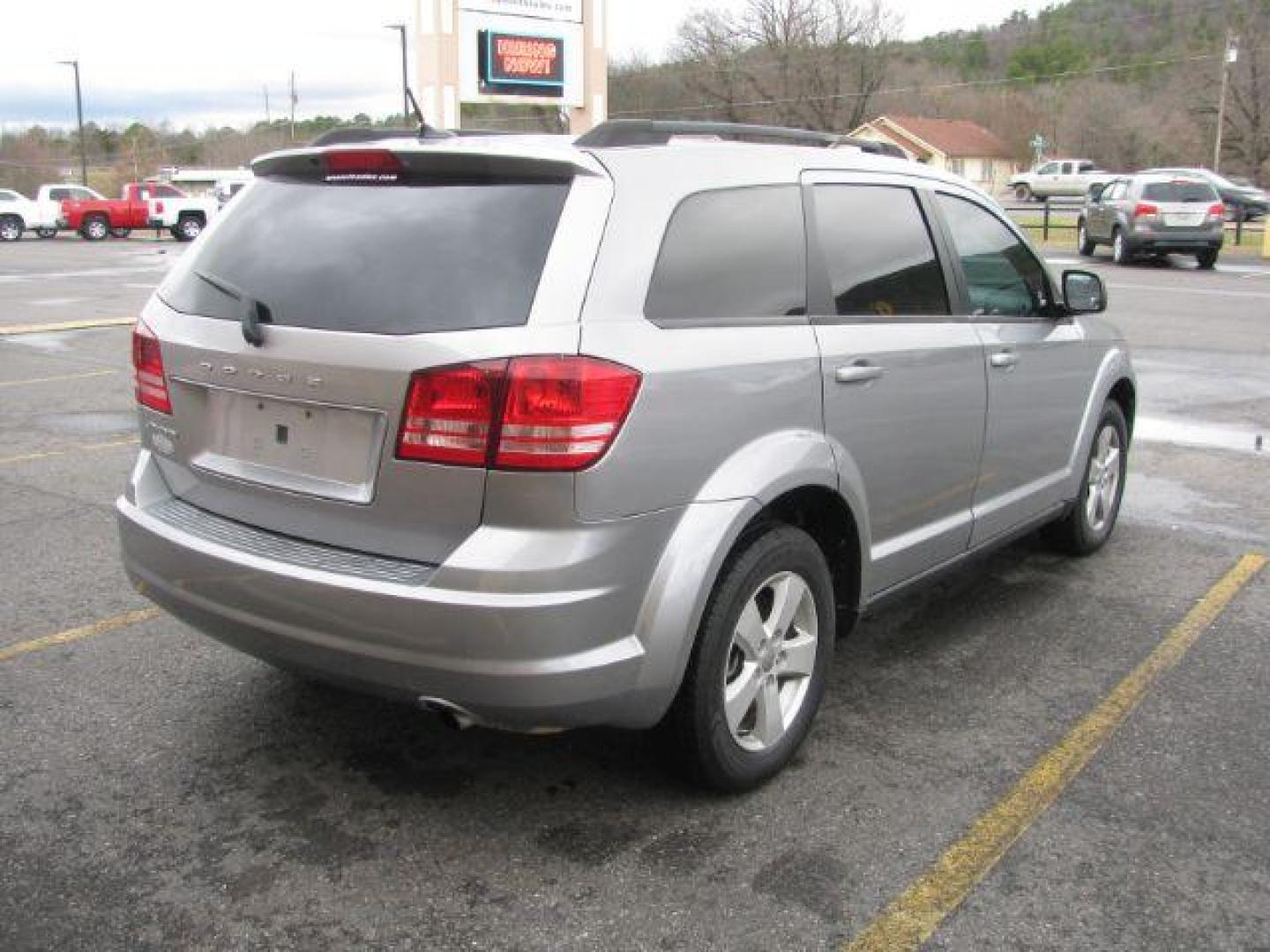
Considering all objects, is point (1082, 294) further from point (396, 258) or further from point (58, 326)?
point (58, 326)

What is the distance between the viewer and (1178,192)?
2333 centimetres

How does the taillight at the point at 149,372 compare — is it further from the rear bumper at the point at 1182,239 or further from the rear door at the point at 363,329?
the rear bumper at the point at 1182,239

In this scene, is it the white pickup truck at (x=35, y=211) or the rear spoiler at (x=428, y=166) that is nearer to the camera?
the rear spoiler at (x=428, y=166)

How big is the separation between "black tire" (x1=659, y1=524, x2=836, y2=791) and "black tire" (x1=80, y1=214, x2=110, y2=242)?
4251 centimetres

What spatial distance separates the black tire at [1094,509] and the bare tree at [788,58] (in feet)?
218

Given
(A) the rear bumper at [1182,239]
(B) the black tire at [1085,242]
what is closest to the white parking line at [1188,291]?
(A) the rear bumper at [1182,239]

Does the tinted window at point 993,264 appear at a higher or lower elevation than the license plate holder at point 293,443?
higher

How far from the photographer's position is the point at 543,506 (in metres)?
2.68

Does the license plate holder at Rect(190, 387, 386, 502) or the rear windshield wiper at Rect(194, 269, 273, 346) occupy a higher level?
the rear windshield wiper at Rect(194, 269, 273, 346)

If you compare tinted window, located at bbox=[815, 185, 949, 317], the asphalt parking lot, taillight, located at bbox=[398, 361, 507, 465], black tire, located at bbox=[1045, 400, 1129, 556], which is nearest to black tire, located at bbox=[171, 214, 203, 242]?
the asphalt parking lot

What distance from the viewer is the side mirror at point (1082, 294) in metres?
4.82

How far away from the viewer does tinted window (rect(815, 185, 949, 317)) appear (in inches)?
142

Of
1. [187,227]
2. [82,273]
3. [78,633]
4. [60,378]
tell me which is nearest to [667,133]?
[78,633]

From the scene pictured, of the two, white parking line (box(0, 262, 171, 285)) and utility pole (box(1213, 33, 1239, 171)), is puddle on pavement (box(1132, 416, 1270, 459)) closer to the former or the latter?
white parking line (box(0, 262, 171, 285))
